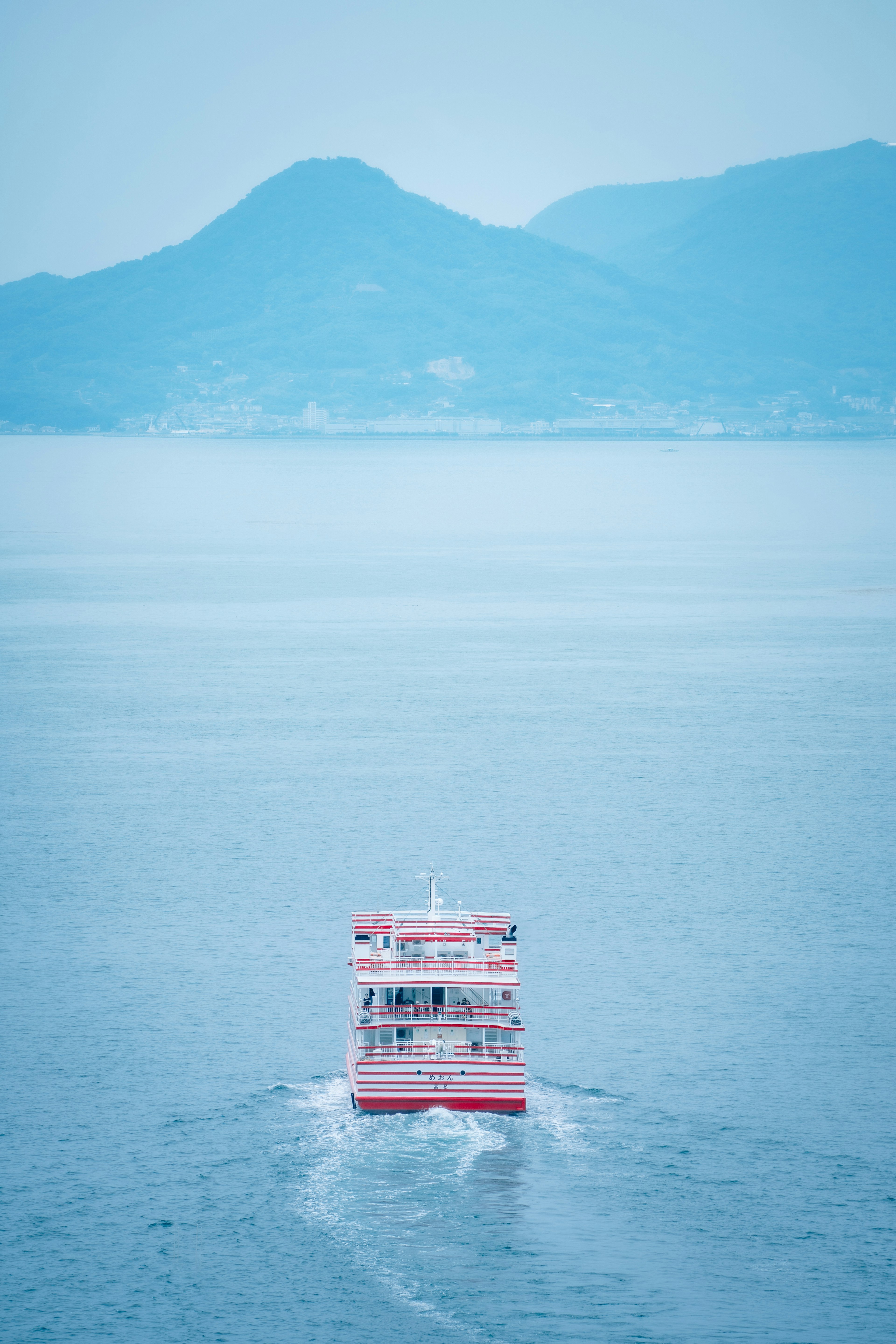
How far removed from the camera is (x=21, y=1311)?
26312 millimetres

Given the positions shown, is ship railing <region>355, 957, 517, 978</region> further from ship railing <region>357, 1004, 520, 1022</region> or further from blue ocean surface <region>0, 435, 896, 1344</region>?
blue ocean surface <region>0, 435, 896, 1344</region>

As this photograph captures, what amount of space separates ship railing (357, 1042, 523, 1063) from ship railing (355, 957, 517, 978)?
1460 millimetres

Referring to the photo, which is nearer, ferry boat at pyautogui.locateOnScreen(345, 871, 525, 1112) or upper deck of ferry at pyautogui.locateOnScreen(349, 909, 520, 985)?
ferry boat at pyautogui.locateOnScreen(345, 871, 525, 1112)

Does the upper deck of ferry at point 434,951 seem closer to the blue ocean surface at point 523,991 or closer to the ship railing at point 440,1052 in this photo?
the ship railing at point 440,1052

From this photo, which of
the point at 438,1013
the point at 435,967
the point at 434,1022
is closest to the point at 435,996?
the point at 438,1013

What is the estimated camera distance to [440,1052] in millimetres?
32000

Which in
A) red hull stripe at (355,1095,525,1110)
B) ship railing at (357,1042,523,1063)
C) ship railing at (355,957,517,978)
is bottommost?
red hull stripe at (355,1095,525,1110)

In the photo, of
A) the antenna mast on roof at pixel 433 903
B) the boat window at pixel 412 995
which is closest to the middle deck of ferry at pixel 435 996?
the boat window at pixel 412 995

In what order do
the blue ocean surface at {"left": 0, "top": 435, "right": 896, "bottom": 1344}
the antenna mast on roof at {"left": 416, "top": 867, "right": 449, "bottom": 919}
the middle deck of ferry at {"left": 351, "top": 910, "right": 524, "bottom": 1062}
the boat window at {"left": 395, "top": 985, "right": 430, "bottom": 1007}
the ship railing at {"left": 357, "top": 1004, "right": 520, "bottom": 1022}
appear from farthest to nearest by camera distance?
the antenna mast on roof at {"left": 416, "top": 867, "right": 449, "bottom": 919}
the boat window at {"left": 395, "top": 985, "right": 430, "bottom": 1007}
the ship railing at {"left": 357, "top": 1004, "right": 520, "bottom": 1022}
the middle deck of ferry at {"left": 351, "top": 910, "right": 524, "bottom": 1062}
the blue ocean surface at {"left": 0, "top": 435, "right": 896, "bottom": 1344}

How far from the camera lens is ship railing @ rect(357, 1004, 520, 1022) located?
3238 cm

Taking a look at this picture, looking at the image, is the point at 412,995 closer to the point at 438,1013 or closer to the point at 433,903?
the point at 438,1013

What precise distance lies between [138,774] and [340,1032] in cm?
2603

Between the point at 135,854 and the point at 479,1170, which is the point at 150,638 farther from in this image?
the point at 479,1170

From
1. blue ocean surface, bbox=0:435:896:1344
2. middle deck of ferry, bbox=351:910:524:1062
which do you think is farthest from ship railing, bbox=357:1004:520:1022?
blue ocean surface, bbox=0:435:896:1344
